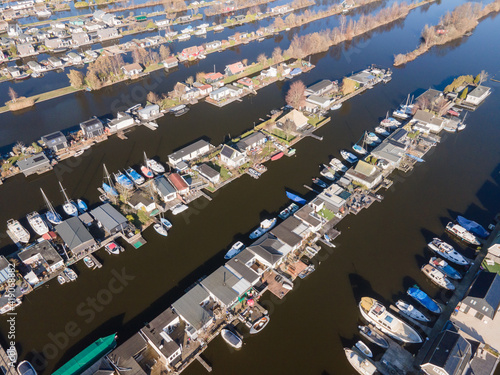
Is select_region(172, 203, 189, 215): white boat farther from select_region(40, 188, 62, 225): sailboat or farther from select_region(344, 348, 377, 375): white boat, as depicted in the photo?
select_region(344, 348, 377, 375): white boat

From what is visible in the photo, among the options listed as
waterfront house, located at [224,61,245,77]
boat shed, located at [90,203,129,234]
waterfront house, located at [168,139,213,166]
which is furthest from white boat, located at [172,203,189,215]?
waterfront house, located at [224,61,245,77]

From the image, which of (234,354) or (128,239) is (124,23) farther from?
(234,354)

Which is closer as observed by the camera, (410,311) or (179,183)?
(410,311)

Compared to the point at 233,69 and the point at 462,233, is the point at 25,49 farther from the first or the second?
the point at 462,233

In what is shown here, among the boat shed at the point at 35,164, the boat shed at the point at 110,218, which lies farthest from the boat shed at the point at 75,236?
the boat shed at the point at 35,164

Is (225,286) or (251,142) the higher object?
(251,142)

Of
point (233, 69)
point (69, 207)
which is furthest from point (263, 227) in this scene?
point (233, 69)

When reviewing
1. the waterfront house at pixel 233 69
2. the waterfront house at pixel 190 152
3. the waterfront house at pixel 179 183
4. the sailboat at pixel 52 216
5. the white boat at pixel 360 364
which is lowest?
the white boat at pixel 360 364

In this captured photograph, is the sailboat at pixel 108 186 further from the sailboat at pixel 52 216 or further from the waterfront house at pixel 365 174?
the waterfront house at pixel 365 174
